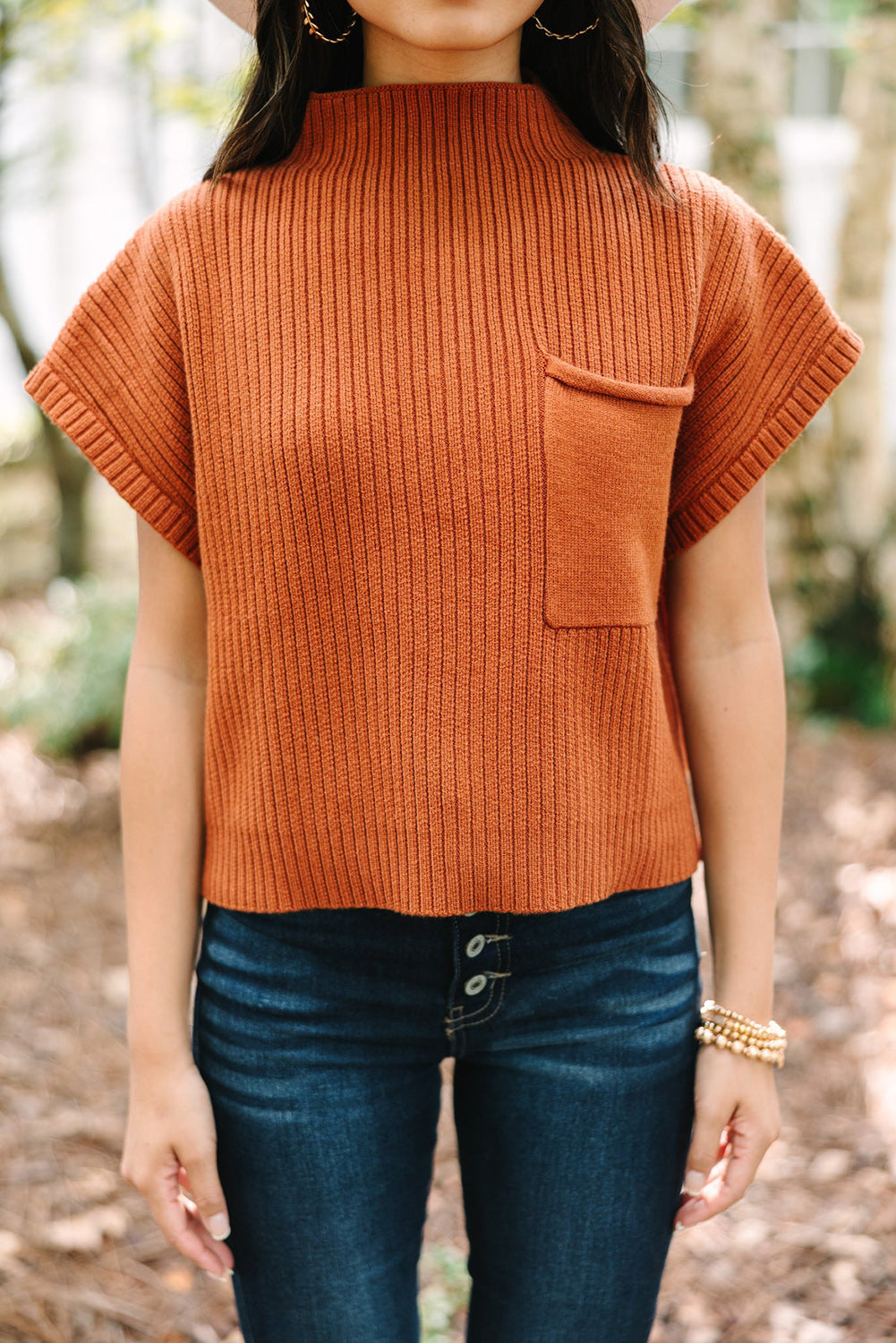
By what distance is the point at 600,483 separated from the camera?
128 cm

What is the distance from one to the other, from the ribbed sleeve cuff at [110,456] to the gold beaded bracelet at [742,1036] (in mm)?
808

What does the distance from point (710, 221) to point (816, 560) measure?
477 cm

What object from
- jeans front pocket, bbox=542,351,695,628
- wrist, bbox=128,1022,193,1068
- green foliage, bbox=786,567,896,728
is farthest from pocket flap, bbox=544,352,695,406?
green foliage, bbox=786,567,896,728

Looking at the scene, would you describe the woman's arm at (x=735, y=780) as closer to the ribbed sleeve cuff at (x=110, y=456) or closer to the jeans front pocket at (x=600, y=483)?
the jeans front pocket at (x=600, y=483)

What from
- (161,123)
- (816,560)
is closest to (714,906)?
(816,560)

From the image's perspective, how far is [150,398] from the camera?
4.36 ft

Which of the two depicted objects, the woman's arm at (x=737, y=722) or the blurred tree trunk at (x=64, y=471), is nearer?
the woman's arm at (x=737, y=722)

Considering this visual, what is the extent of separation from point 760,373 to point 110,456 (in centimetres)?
71

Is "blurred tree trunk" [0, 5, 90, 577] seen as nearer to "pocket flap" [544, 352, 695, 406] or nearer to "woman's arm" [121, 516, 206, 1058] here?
"woman's arm" [121, 516, 206, 1058]

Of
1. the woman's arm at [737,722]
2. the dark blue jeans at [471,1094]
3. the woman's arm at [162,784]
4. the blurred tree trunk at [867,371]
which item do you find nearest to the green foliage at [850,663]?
the blurred tree trunk at [867,371]

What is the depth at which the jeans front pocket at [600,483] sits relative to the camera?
1258 millimetres

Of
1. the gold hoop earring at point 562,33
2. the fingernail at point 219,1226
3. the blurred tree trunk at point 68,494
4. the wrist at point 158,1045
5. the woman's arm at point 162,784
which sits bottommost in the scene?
the blurred tree trunk at point 68,494

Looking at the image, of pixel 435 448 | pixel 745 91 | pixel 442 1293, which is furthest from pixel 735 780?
pixel 745 91

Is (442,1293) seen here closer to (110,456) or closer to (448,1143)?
(448,1143)
